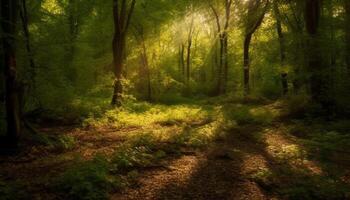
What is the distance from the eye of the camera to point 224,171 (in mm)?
7852

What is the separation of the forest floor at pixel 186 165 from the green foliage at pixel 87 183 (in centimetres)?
2

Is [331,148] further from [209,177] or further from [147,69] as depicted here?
[147,69]

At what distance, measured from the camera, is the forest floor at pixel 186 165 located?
6.27 metres

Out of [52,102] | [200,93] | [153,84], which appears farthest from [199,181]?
[200,93]

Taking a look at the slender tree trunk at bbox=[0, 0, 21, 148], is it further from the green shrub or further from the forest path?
the forest path

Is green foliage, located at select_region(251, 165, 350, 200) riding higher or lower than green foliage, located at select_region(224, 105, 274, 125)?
lower

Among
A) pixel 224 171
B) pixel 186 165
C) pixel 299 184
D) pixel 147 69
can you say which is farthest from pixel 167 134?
pixel 147 69

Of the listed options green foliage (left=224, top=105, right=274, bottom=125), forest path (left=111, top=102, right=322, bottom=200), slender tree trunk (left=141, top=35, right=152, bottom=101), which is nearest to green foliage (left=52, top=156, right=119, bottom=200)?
forest path (left=111, top=102, right=322, bottom=200)

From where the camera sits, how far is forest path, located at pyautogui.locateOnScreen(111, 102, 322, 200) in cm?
643

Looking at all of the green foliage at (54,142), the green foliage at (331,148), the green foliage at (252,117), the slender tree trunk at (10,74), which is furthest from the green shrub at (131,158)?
the green foliage at (252,117)

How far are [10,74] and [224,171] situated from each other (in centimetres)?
597

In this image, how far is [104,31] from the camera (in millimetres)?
27922

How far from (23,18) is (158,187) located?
972 centimetres

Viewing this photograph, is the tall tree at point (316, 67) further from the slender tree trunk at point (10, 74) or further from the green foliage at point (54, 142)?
the slender tree trunk at point (10, 74)
